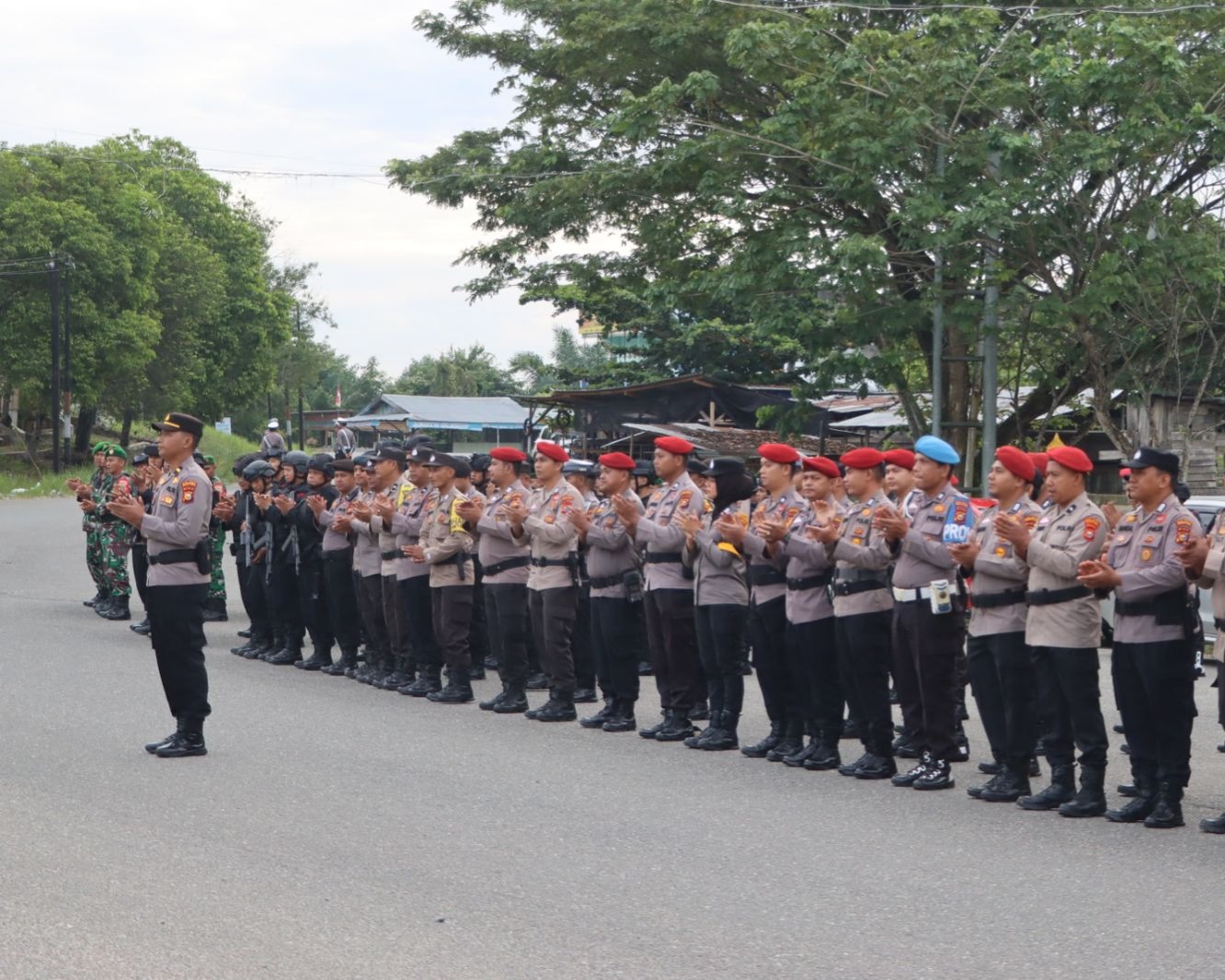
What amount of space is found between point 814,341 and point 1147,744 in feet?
37.4

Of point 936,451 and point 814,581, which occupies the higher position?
point 936,451

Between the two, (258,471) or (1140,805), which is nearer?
(1140,805)

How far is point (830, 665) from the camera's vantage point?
897cm

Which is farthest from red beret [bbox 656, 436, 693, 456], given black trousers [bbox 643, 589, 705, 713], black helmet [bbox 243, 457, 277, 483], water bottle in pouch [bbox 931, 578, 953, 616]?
black helmet [bbox 243, 457, 277, 483]

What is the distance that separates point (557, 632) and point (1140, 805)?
164 inches

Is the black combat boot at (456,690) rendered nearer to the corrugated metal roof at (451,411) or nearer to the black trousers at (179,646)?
the black trousers at (179,646)

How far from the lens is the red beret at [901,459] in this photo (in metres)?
9.17

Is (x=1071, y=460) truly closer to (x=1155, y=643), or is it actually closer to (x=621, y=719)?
(x=1155, y=643)

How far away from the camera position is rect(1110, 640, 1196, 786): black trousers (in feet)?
24.3

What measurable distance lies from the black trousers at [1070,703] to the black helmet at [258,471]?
25.5 ft

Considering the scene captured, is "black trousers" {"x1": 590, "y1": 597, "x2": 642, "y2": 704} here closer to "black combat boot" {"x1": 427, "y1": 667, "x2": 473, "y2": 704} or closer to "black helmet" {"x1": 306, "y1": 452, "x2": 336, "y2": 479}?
"black combat boot" {"x1": 427, "y1": 667, "x2": 473, "y2": 704}

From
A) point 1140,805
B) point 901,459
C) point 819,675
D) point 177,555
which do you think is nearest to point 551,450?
point 901,459

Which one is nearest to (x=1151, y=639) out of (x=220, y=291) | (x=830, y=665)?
(x=830, y=665)

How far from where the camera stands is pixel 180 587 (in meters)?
8.88
